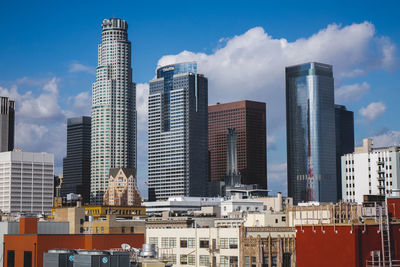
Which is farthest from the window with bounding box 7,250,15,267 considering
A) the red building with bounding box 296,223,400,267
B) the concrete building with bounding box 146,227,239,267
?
the red building with bounding box 296,223,400,267

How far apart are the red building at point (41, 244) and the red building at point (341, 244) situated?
84.4m

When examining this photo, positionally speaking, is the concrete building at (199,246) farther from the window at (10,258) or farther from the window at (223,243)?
the window at (10,258)

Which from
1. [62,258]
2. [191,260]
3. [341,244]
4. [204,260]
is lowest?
[191,260]

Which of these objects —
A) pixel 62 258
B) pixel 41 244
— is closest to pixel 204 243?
pixel 41 244

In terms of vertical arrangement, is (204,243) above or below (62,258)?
below

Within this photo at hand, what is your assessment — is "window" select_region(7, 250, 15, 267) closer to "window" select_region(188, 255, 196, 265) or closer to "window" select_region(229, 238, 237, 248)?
"window" select_region(188, 255, 196, 265)

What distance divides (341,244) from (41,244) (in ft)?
295

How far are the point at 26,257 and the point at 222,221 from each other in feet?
166

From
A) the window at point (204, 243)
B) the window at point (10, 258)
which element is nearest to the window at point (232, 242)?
the window at point (204, 243)

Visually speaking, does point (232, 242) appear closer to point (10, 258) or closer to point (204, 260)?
point (204, 260)

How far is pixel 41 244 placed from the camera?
466 feet

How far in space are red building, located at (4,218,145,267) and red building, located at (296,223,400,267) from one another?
8442 cm

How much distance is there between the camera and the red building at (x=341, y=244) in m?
64.4

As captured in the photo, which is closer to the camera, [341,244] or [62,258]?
[341,244]
